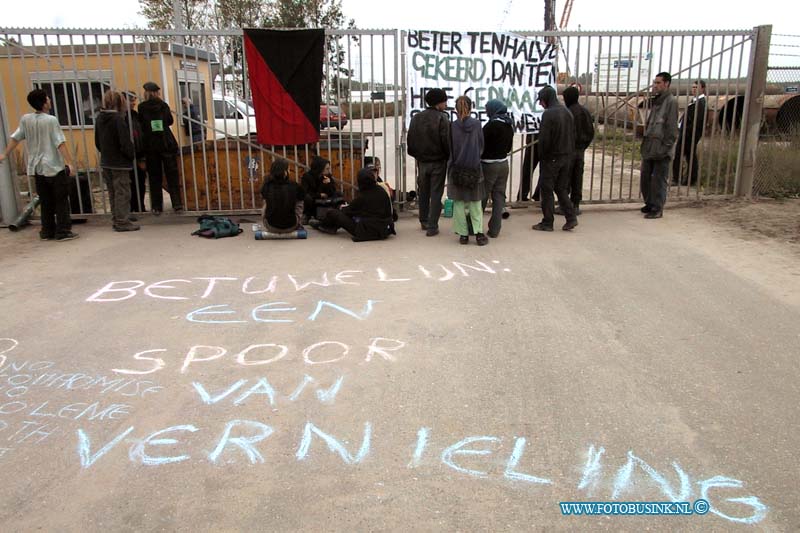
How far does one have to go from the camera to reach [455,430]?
11.6ft

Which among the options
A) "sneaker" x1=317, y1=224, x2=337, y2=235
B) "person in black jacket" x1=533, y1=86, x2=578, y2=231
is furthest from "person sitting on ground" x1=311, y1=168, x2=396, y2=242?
"person in black jacket" x1=533, y1=86, x2=578, y2=231

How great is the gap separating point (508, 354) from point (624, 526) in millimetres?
1835

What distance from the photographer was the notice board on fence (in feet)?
29.2

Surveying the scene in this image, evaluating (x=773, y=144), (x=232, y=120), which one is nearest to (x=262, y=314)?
(x=232, y=120)

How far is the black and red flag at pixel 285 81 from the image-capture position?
862 cm

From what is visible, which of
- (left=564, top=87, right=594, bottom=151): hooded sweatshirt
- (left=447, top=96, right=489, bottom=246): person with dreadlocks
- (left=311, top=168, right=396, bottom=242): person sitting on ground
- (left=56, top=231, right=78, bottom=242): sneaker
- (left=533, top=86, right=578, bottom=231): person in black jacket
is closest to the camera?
(left=447, top=96, right=489, bottom=246): person with dreadlocks

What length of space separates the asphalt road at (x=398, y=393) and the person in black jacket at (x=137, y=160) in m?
2.36

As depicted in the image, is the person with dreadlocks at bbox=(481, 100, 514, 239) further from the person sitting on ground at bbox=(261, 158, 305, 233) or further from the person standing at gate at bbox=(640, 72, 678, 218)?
the person sitting on ground at bbox=(261, 158, 305, 233)

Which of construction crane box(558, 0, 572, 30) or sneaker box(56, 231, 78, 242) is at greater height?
construction crane box(558, 0, 572, 30)

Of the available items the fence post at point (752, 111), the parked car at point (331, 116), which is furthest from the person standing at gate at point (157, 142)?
the fence post at point (752, 111)

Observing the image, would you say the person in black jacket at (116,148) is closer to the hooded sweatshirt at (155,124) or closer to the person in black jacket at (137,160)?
the person in black jacket at (137,160)

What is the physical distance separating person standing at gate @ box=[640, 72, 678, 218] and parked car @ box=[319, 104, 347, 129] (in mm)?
4163

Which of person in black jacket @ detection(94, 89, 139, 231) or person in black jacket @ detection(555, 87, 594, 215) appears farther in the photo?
person in black jacket @ detection(555, 87, 594, 215)

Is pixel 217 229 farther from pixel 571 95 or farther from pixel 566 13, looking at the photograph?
pixel 566 13
